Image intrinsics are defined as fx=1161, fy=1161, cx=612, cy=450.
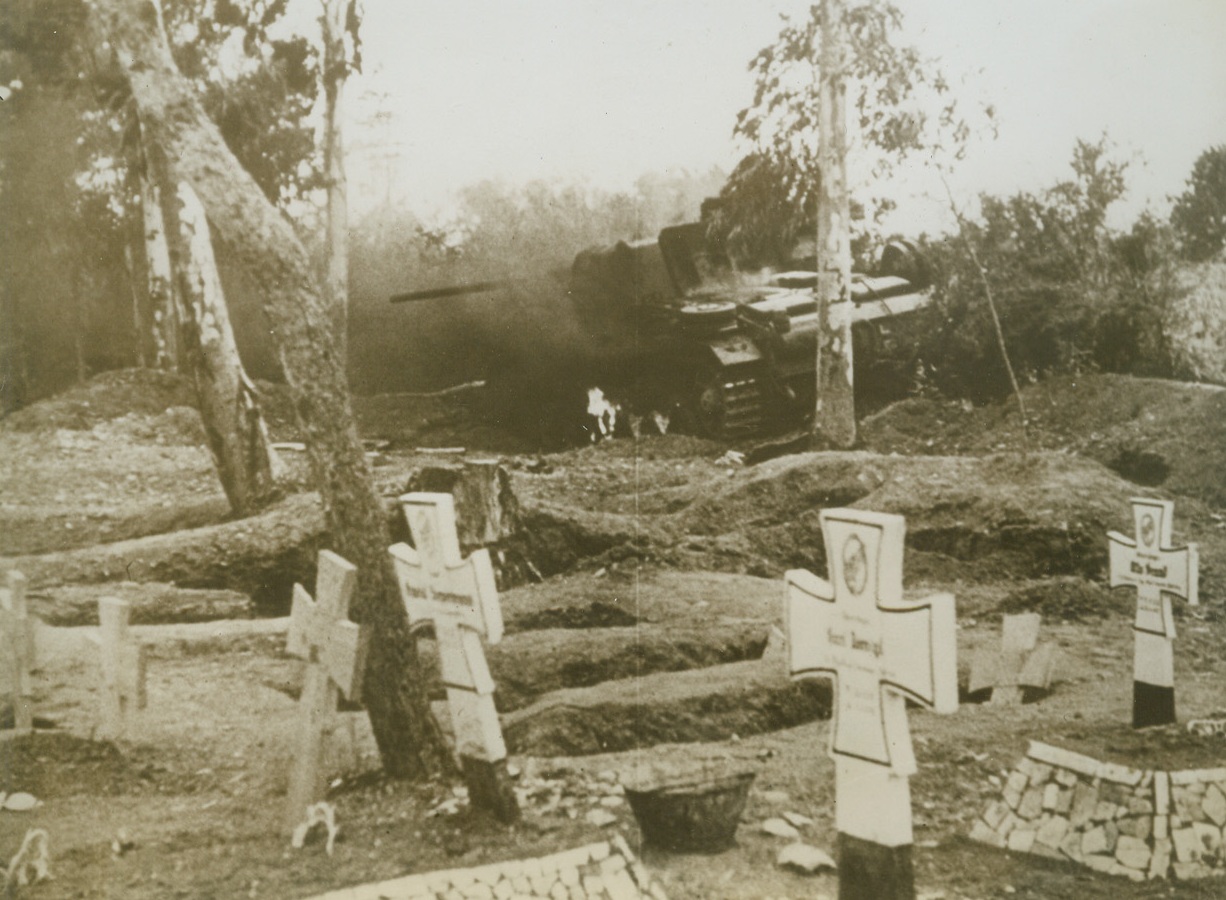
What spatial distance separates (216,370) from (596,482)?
1.54 m

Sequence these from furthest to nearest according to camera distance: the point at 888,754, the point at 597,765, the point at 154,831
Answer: the point at 597,765 < the point at 154,831 < the point at 888,754

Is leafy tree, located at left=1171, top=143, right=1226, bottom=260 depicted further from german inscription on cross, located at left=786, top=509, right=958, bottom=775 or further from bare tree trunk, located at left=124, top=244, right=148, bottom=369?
bare tree trunk, located at left=124, top=244, right=148, bottom=369

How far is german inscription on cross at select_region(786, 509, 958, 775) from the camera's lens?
3.36m

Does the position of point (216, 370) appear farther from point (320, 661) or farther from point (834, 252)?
point (834, 252)

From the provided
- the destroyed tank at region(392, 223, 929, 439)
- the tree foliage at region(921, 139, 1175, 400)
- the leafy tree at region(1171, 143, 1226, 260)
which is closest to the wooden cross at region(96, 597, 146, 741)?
the destroyed tank at region(392, 223, 929, 439)

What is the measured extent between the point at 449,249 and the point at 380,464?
2.97 ft

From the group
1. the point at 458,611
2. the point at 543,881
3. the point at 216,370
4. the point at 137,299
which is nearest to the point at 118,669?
the point at 216,370

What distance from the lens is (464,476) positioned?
4668 mm

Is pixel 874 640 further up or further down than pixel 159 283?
further down

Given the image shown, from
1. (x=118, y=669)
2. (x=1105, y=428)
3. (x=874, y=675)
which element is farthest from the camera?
(x=1105, y=428)

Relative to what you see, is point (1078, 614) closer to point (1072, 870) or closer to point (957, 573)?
point (957, 573)

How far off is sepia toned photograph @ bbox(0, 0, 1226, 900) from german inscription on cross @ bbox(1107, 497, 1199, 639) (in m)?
0.01

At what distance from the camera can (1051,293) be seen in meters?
4.92

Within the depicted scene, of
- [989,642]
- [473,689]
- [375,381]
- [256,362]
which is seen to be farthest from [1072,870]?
[256,362]
